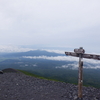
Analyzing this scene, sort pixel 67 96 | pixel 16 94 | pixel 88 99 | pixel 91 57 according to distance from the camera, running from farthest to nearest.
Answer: pixel 16 94 → pixel 67 96 → pixel 88 99 → pixel 91 57

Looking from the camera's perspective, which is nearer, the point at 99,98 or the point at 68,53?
the point at 99,98

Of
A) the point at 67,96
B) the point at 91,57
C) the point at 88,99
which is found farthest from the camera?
the point at 67,96

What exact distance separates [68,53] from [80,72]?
2451 millimetres

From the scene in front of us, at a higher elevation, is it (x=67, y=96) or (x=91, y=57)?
(x=91, y=57)

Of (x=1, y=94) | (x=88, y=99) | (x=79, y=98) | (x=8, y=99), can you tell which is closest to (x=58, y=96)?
(x=79, y=98)

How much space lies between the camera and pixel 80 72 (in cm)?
1159

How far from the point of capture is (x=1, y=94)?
13062 mm

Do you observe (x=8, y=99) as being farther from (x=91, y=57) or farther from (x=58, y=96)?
(x=91, y=57)

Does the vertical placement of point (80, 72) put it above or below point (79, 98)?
above

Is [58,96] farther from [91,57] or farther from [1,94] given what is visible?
[1,94]

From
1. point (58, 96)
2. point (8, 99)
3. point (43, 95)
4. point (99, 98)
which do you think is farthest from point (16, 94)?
point (99, 98)

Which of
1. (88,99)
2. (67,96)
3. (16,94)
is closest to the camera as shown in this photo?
(88,99)

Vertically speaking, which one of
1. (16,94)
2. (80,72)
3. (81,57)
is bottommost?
(16,94)

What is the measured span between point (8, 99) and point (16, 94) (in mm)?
Answer: 1483
